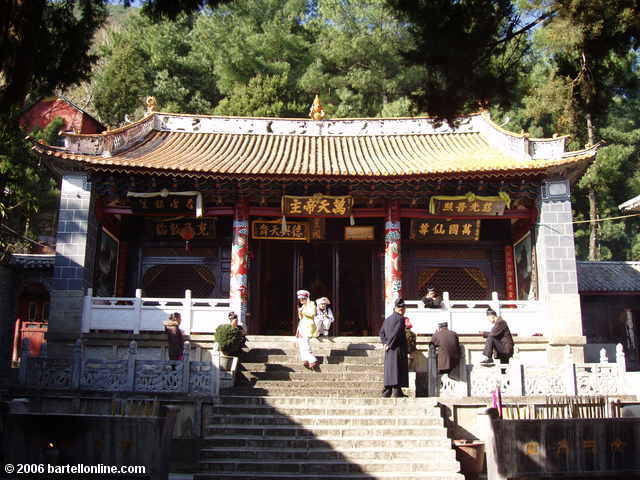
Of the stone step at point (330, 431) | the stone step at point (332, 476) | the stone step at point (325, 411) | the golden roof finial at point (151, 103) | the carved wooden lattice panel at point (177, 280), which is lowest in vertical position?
the stone step at point (332, 476)

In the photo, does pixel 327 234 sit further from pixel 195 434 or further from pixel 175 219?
pixel 195 434

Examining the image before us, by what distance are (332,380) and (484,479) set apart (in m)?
3.07

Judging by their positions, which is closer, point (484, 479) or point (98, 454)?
point (98, 454)

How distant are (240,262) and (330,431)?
18.6 ft

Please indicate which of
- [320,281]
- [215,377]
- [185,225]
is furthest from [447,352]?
[185,225]

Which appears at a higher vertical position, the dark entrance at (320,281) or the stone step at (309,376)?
the dark entrance at (320,281)

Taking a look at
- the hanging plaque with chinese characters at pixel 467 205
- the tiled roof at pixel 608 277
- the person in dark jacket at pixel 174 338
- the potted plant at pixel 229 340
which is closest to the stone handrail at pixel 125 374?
the person in dark jacket at pixel 174 338

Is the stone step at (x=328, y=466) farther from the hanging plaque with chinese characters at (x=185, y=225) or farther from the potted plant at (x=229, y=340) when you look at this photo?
the hanging plaque with chinese characters at (x=185, y=225)

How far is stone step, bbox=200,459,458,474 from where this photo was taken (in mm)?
7047

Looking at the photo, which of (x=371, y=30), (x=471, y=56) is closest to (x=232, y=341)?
(x=471, y=56)

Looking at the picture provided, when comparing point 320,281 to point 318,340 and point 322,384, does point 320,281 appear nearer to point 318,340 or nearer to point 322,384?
point 318,340

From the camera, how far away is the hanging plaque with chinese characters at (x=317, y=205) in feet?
42.9

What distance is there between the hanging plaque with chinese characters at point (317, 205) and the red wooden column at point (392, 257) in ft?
2.87

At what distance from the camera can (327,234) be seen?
14547mm
